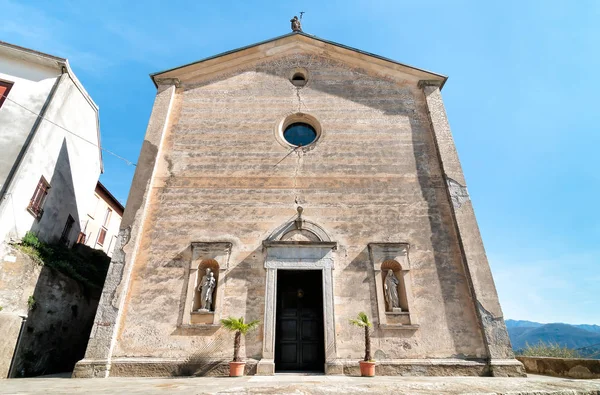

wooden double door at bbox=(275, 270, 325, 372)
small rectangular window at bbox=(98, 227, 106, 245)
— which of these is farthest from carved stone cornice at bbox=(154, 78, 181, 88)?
small rectangular window at bbox=(98, 227, 106, 245)

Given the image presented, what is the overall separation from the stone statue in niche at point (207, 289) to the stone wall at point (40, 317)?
405cm

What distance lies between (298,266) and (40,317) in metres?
6.51

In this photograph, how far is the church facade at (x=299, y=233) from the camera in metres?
7.27

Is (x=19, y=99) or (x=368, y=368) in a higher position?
(x=19, y=99)

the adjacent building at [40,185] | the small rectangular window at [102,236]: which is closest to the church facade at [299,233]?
the adjacent building at [40,185]

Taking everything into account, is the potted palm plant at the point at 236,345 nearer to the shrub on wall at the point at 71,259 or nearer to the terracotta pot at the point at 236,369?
the terracotta pot at the point at 236,369

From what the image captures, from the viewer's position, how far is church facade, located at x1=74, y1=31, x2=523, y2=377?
23.9ft

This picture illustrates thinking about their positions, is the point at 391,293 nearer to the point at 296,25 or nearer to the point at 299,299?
the point at 299,299

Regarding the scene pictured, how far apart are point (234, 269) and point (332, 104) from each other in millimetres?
5920

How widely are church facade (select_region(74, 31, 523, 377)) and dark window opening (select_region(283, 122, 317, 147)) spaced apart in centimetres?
5

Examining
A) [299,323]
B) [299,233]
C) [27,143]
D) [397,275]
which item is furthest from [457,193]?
[27,143]

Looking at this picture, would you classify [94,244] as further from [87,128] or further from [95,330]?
[95,330]

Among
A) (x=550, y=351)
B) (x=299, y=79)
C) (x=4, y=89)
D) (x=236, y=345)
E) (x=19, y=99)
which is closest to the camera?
(x=236, y=345)

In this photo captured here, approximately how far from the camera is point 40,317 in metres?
8.12
